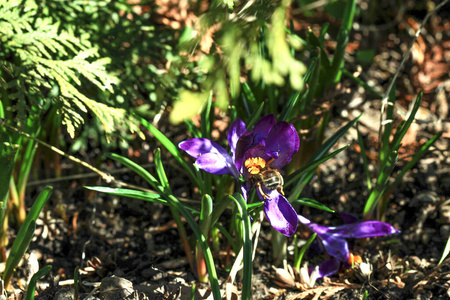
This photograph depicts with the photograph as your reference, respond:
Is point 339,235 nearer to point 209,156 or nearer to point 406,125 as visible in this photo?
point 406,125

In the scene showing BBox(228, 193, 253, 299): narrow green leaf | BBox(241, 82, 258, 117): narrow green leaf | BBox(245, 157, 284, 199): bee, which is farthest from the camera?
BBox(241, 82, 258, 117): narrow green leaf

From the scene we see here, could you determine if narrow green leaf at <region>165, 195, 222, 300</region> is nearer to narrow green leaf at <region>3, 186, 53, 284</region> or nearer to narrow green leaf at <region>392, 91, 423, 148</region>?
narrow green leaf at <region>3, 186, 53, 284</region>

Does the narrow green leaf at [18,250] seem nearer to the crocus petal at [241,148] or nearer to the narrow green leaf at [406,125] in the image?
the crocus petal at [241,148]

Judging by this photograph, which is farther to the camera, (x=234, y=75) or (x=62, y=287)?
(x=62, y=287)

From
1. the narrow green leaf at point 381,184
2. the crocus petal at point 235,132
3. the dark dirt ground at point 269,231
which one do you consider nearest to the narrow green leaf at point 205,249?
the dark dirt ground at point 269,231

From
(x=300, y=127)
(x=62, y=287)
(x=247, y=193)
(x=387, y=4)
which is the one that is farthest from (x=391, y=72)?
(x=62, y=287)

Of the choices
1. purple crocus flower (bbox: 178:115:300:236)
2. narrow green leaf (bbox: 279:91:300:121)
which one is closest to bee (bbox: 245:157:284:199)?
purple crocus flower (bbox: 178:115:300:236)

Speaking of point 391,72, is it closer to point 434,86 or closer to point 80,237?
point 434,86
